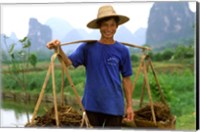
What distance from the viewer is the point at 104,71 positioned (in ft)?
8.10

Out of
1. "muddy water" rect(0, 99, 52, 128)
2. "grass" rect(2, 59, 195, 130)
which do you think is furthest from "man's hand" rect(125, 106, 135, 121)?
"muddy water" rect(0, 99, 52, 128)

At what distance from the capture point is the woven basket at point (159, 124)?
8.46ft

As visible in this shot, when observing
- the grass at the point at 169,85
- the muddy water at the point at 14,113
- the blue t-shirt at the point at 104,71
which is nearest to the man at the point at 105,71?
the blue t-shirt at the point at 104,71

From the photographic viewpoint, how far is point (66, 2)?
2648mm

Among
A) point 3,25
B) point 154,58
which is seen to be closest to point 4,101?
point 3,25

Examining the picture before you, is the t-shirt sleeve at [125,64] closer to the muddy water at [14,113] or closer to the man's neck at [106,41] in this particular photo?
the man's neck at [106,41]

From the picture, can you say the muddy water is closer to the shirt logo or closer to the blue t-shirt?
the blue t-shirt

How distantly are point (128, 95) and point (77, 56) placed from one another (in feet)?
1.11

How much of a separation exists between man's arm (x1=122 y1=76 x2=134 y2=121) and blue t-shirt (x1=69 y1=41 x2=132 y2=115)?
0.09 ft

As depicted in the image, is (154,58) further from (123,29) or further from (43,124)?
(43,124)

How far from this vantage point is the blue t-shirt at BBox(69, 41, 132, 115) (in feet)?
8.04

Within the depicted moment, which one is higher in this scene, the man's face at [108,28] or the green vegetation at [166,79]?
the man's face at [108,28]

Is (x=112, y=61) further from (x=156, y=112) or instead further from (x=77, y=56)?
(x=156, y=112)

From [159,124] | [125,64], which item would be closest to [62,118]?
[125,64]
